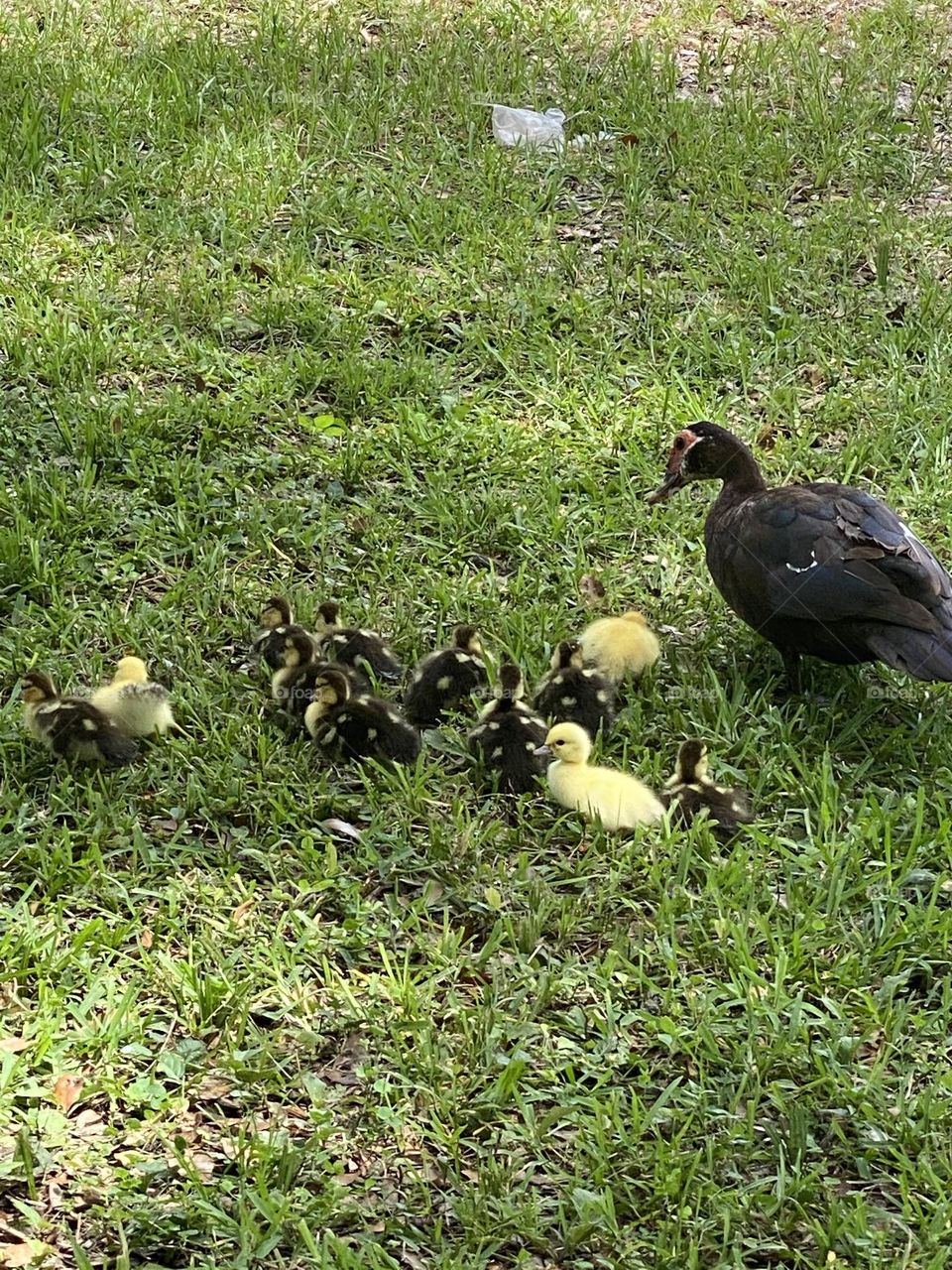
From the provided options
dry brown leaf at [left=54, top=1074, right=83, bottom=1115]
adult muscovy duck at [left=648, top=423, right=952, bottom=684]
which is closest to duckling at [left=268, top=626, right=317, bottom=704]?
adult muscovy duck at [left=648, top=423, right=952, bottom=684]

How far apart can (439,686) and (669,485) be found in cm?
131

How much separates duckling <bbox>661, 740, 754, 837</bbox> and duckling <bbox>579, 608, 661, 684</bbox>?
0.53m

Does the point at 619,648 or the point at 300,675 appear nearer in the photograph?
the point at 300,675

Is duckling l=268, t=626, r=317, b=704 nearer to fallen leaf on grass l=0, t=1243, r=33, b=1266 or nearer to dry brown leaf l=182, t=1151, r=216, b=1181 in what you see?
dry brown leaf l=182, t=1151, r=216, b=1181

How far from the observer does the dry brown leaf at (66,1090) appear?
342 centimetres

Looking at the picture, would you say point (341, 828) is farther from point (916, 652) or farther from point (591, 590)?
point (916, 652)

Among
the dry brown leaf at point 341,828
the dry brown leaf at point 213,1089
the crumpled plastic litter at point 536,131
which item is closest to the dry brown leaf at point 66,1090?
the dry brown leaf at point 213,1089

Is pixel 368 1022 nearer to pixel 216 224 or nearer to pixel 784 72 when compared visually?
pixel 216 224

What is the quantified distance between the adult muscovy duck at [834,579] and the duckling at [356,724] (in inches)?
47.5

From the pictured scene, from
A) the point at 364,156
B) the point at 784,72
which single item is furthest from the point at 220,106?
the point at 784,72

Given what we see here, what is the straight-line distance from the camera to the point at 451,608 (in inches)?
211

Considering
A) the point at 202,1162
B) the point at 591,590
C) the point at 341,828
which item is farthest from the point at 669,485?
the point at 202,1162

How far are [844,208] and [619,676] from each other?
13.6ft

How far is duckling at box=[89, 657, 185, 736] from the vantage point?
14.8ft
